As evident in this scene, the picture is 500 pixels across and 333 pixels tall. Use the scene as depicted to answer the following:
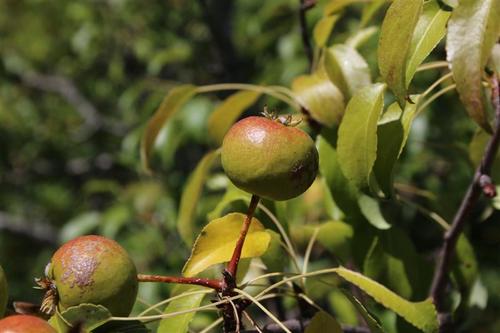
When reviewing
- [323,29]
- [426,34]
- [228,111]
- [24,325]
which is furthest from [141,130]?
[24,325]

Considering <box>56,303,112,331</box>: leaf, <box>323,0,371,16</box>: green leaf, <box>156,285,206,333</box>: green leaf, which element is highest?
<box>56,303,112,331</box>: leaf

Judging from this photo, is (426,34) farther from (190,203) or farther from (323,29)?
(190,203)

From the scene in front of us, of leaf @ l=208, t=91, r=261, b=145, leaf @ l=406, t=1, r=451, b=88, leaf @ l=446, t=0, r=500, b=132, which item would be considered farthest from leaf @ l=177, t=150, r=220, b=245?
leaf @ l=446, t=0, r=500, b=132

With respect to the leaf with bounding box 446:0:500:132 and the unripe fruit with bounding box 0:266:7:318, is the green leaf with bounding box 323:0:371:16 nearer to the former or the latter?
the leaf with bounding box 446:0:500:132

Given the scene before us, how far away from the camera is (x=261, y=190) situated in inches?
38.7

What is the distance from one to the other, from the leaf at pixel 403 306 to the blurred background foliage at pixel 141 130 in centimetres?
52

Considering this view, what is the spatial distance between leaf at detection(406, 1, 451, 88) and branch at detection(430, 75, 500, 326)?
17cm

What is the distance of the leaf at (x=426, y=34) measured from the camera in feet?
3.30

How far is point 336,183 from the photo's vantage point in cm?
131

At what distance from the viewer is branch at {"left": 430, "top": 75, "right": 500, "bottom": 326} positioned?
1.13 meters

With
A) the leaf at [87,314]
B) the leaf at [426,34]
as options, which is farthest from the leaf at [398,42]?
the leaf at [87,314]

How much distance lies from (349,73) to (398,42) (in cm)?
31

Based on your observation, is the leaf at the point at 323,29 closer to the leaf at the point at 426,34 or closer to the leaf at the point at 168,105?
the leaf at the point at 168,105

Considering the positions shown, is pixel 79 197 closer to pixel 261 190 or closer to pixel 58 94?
pixel 58 94
